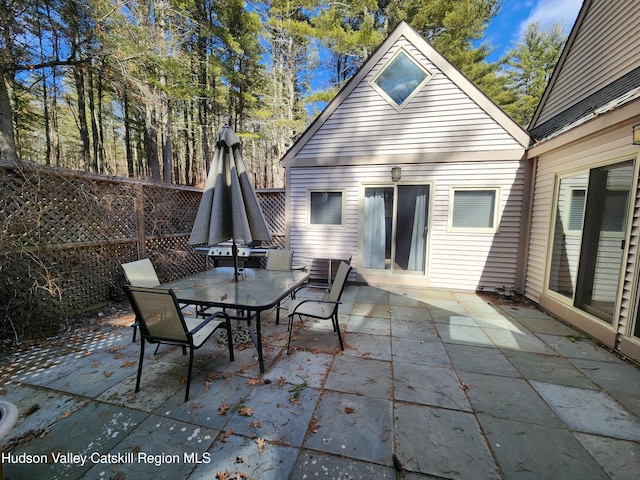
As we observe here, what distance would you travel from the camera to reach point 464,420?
6.42ft

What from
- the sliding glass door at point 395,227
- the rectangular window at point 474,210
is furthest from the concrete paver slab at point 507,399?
the rectangular window at point 474,210

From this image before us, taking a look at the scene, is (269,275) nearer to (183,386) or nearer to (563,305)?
(183,386)

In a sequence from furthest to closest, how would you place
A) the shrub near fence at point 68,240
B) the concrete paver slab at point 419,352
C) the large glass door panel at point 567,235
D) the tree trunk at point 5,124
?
the tree trunk at point 5,124 → the large glass door panel at point 567,235 → the shrub near fence at point 68,240 → the concrete paver slab at point 419,352

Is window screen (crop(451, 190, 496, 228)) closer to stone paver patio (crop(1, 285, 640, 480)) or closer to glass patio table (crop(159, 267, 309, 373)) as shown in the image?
stone paver patio (crop(1, 285, 640, 480))

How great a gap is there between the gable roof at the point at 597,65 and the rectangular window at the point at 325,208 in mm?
4032

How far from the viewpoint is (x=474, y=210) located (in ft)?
17.4

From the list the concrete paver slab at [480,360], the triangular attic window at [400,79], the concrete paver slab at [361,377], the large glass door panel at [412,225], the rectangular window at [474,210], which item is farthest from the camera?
the large glass door panel at [412,225]

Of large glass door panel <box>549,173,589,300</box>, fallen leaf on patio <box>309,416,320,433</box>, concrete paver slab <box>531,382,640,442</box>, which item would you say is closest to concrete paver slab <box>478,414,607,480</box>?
concrete paver slab <box>531,382,640,442</box>

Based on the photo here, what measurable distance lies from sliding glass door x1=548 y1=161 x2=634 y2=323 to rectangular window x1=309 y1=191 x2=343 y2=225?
397 cm

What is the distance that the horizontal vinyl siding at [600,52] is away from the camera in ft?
12.4

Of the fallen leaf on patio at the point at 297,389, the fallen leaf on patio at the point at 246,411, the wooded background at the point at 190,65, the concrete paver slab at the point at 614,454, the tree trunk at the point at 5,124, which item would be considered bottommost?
the fallen leaf on patio at the point at 246,411

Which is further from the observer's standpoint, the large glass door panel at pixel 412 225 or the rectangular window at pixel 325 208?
the rectangular window at pixel 325 208

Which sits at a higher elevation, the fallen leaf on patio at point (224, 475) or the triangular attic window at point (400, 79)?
the triangular attic window at point (400, 79)

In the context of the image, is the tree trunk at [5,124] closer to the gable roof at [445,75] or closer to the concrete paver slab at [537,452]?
the gable roof at [445,75]
